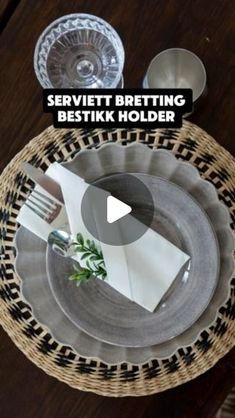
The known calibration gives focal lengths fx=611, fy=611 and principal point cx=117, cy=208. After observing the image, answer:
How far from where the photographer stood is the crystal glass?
67cm

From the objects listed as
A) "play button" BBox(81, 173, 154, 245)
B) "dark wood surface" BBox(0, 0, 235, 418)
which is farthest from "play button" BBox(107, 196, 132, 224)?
"dark wood surface" BBox(0, 0, 235, 418)

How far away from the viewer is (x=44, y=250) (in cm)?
63

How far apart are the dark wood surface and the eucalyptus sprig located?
0.15m

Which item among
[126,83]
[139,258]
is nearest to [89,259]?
[139,258]

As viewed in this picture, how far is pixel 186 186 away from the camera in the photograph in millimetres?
620

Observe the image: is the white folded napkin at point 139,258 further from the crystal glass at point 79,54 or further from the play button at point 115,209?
the crystal glass at point 79,54

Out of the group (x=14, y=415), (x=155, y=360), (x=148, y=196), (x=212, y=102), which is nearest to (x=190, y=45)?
(x=212, y=102)

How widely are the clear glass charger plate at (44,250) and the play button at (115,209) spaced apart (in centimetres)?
4

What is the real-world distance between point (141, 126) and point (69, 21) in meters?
0.14

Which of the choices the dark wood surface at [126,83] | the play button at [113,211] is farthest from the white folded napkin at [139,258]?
the dark wood surface at [126,83]

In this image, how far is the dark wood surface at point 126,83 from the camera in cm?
67

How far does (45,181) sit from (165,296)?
16 cm

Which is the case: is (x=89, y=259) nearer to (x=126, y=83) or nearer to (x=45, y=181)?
(x=45, y=181)

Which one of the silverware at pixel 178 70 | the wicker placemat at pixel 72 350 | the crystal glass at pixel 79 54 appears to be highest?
the silverware at pixel 178 70
